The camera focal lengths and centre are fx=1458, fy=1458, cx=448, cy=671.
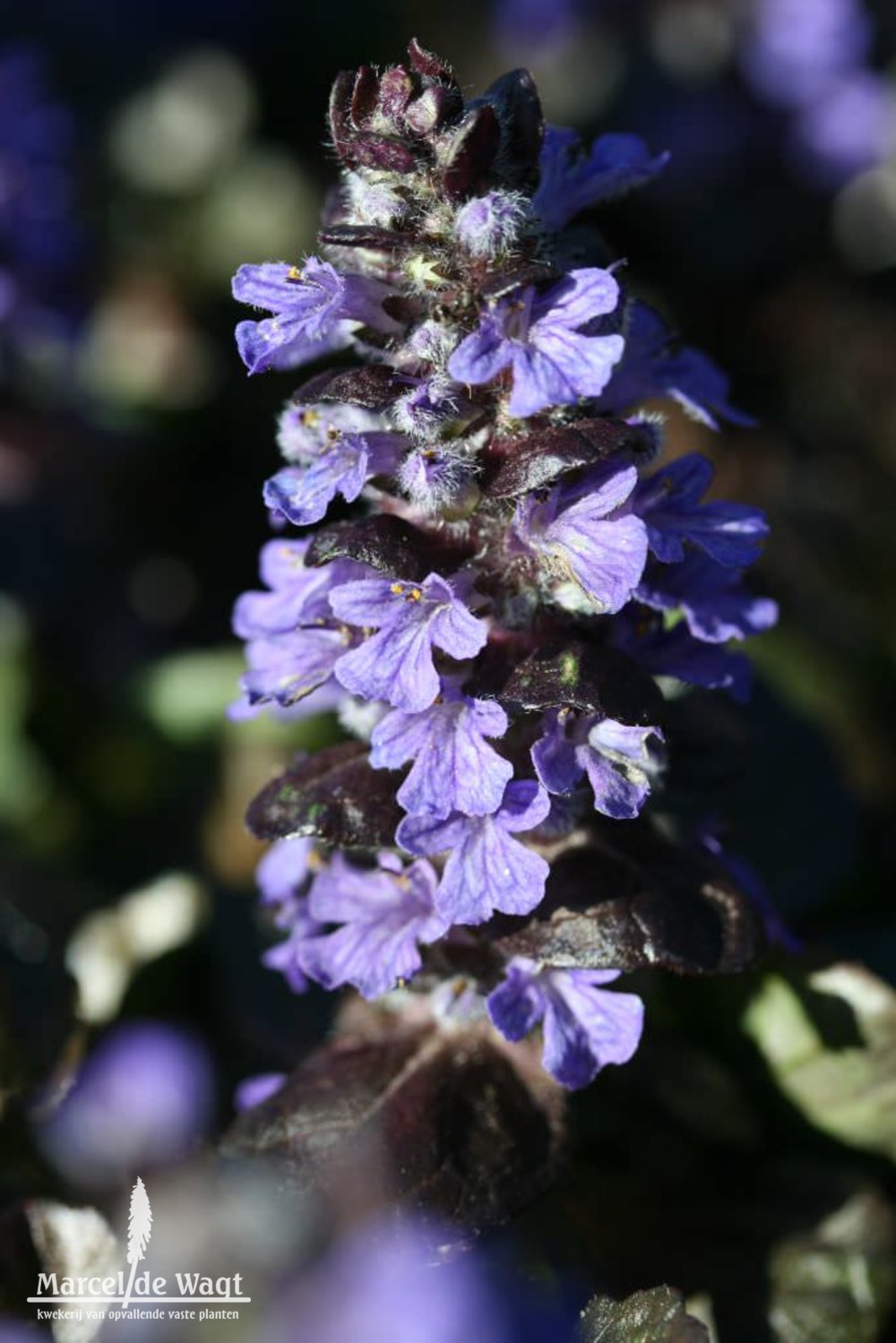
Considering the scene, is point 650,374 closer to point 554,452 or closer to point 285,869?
point 554,452

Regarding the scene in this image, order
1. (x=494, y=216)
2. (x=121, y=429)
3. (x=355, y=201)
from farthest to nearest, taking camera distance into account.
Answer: (x=121, y=429) < (x=355, y=201) < (x=494, y=216)

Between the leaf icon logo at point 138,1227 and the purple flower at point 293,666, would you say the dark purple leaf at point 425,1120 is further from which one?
the purple flower at point 293,666

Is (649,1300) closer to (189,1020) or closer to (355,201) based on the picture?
(189,1020)

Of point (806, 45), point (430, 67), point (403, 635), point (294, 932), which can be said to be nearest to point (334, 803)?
point (403, 635)

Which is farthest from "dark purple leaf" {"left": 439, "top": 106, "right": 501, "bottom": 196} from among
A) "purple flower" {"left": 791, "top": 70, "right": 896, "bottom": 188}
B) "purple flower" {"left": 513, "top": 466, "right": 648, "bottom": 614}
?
"purple flower" {"left": 791, "top": 70, "right": 896, "bottom": 188}

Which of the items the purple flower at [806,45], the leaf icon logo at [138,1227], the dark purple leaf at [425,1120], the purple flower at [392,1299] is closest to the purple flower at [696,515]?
the dark purple leaf at [425,1120]

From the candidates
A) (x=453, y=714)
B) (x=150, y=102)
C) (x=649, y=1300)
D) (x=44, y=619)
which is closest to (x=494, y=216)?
(x=453, y=714)
